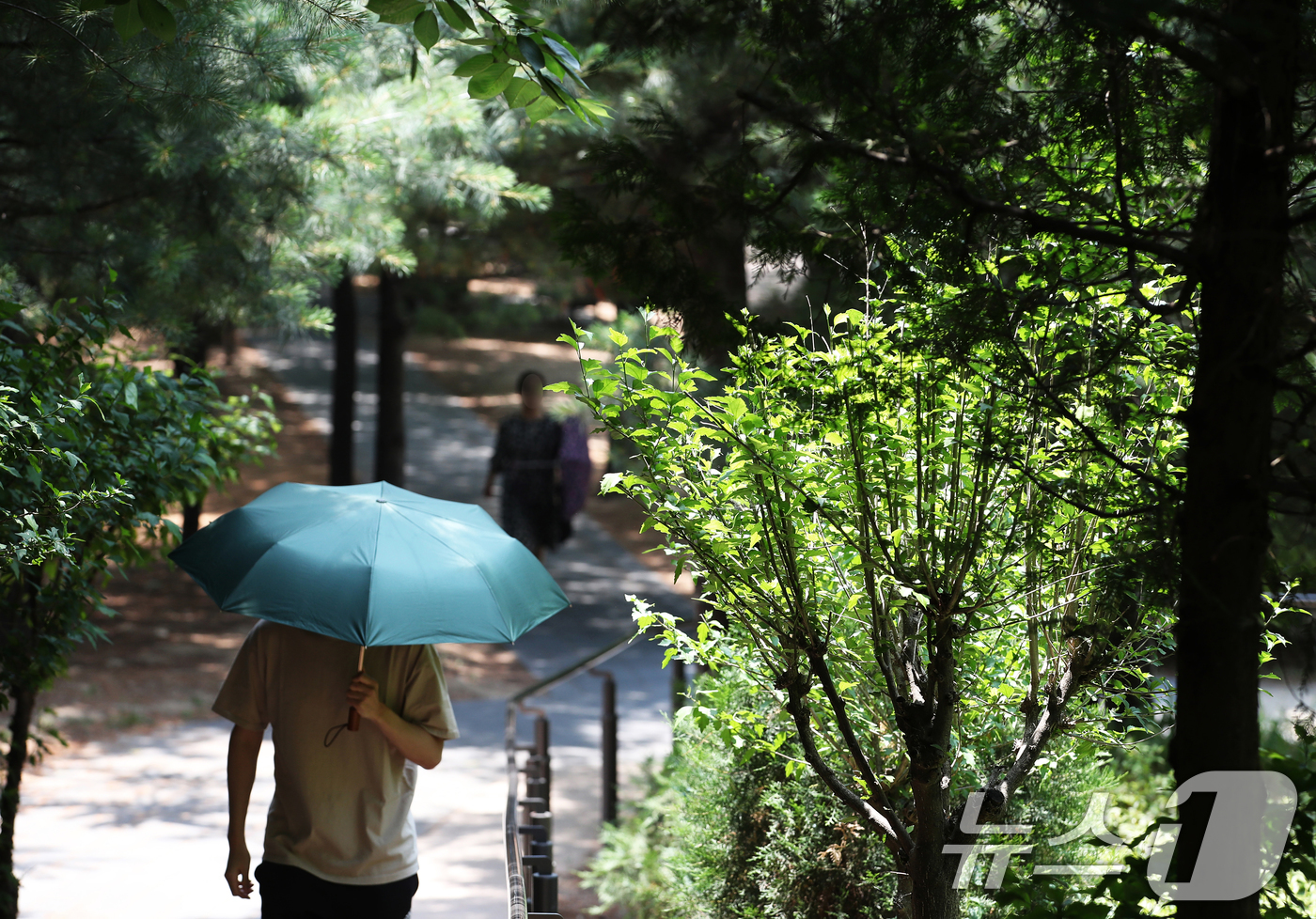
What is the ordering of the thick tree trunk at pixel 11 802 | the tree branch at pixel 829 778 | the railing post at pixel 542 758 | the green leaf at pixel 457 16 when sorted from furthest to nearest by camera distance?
the railing post at pixel 542 758 → the thick tree trunk at pixel 11 802 → the green leaf at pixel 457 16 → the tree branch at pixel 829 778

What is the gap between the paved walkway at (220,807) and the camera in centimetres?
A: 504

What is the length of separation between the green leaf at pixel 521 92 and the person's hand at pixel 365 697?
172cm

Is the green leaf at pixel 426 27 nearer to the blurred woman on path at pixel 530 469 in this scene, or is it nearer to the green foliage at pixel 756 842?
the green foliage at pixel 756 842

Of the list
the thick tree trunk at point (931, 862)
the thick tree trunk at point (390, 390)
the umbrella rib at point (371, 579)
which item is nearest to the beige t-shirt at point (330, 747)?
the umbrella rib at point (371, 579)

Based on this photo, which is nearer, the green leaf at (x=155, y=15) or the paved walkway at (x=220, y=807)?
the green leaf at (x=155, y=15)

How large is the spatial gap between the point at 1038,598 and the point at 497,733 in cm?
588

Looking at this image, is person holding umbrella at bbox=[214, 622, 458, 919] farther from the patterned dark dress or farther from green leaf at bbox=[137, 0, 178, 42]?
the patterned dark dress

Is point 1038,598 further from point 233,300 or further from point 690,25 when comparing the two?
point 233,300

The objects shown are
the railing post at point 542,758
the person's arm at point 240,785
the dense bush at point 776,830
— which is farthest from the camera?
the railing post at point 542,758

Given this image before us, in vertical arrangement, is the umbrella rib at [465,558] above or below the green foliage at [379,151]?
below

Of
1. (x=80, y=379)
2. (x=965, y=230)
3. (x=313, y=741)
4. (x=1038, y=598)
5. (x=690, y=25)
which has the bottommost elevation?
(x=313, y=741)

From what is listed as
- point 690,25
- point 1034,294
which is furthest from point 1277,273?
point 690,25

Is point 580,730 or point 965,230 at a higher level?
point 965,230

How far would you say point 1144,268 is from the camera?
2549 millimetres
